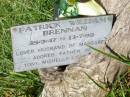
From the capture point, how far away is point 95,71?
6.06 feet

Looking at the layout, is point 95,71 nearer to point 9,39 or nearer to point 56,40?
point 56,40

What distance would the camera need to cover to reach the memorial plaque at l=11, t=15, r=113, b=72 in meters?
1.64

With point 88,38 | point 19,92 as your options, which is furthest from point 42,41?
point 19,92

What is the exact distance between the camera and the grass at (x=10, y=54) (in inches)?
82.4

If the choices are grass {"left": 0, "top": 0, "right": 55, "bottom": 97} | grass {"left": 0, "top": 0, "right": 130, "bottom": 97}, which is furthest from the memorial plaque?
grass {"left": 0, "top": 0, "right": 55, "bottom": 97}

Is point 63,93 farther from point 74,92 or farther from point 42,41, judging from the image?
point 42,41

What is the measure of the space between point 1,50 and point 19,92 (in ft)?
0.97

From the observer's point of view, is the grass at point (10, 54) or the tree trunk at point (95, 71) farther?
the grass at point (10, 54)

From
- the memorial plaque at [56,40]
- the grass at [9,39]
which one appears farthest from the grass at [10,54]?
the memorial plaque at [56,40]

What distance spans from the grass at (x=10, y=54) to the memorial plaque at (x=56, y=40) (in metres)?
0.25

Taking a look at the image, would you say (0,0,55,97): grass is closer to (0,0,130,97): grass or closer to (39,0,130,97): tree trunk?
(0,0,130,97): grass

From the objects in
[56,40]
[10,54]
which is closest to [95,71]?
[56,40]

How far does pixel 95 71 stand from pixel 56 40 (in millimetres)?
272

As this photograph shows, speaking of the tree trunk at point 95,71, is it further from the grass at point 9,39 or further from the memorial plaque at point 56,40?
the grass at point 9,39
